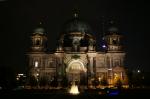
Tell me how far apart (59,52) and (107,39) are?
13.6 m

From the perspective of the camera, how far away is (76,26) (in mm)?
83188

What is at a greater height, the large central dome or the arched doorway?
the large central dome

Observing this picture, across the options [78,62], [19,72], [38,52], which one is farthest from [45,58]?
[19,72]

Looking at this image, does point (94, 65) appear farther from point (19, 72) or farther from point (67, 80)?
point (19, 72)

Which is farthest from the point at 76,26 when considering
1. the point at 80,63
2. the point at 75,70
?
the point at 75,70

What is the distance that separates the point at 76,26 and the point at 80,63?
13.7 metres

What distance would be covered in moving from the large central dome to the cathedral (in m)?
5.89

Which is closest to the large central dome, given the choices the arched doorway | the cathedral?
the cathedral

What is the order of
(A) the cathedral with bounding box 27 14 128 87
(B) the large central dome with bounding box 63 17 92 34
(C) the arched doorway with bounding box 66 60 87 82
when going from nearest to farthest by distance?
(A) the cathedral with bounding box 27 14 128 87 < (C) the arched doorway with bounding box 66 60 87 82 < (B) the large central dome with bounding box 63 17 92 34

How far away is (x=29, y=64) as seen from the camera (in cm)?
7456

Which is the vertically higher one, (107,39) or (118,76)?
(107,39)

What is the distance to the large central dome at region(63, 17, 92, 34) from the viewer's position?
82688 mm

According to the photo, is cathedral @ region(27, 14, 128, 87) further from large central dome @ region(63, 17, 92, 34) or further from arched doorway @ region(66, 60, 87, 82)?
large central dome @ region(63, 17, 92, 34)

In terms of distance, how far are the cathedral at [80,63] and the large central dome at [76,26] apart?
232 inches
